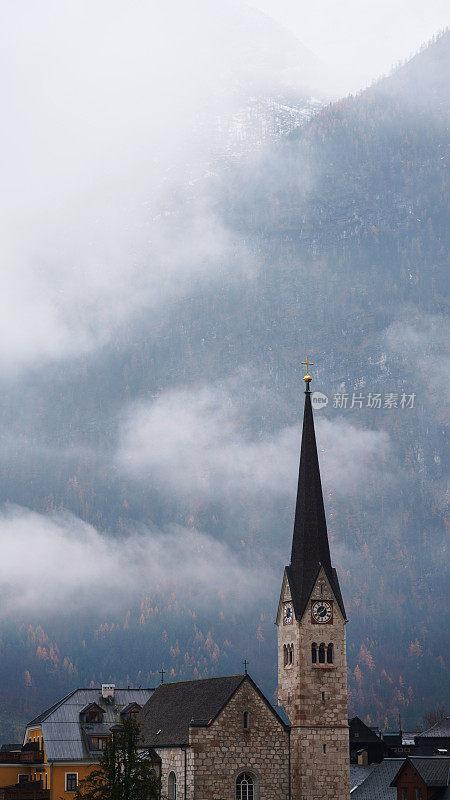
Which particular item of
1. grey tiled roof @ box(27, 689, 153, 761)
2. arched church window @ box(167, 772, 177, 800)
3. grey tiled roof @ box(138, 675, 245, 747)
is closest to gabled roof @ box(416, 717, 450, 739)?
grey tiled roof @ box(27, 689, 153, 761)

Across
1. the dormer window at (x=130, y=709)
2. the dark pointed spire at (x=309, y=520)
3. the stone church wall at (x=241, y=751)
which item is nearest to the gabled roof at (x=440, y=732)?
the dormer window at (x=130, y=709)

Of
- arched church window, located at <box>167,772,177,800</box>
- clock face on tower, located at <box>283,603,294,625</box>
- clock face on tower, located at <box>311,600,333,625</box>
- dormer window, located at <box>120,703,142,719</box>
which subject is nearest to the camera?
arched church window, located at <box>167,772,177,800</box>

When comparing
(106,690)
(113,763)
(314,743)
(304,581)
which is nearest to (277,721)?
(314,743)

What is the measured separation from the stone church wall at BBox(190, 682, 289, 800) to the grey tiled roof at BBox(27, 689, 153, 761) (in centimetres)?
3349

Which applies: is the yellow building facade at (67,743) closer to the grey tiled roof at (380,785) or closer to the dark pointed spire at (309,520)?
the grey tiled roof at (380,785)

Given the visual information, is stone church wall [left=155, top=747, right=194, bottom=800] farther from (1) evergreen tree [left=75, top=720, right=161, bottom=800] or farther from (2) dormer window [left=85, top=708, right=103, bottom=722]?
(2) dormer window [left=85, top=708, right=103, bottom=722]

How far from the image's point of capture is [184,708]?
312 feet

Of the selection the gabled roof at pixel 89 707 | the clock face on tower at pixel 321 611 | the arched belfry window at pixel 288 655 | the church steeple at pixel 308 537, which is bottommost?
the gabled roof at pixel 89 707

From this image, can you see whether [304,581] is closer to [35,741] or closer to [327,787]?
[327,787]

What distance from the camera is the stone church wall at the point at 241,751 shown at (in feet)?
280

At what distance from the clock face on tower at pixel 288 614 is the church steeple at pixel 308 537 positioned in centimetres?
131

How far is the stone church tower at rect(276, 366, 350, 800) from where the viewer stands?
87562mm

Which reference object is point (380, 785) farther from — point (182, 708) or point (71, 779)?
point (71, 779)

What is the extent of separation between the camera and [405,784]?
10469cm
